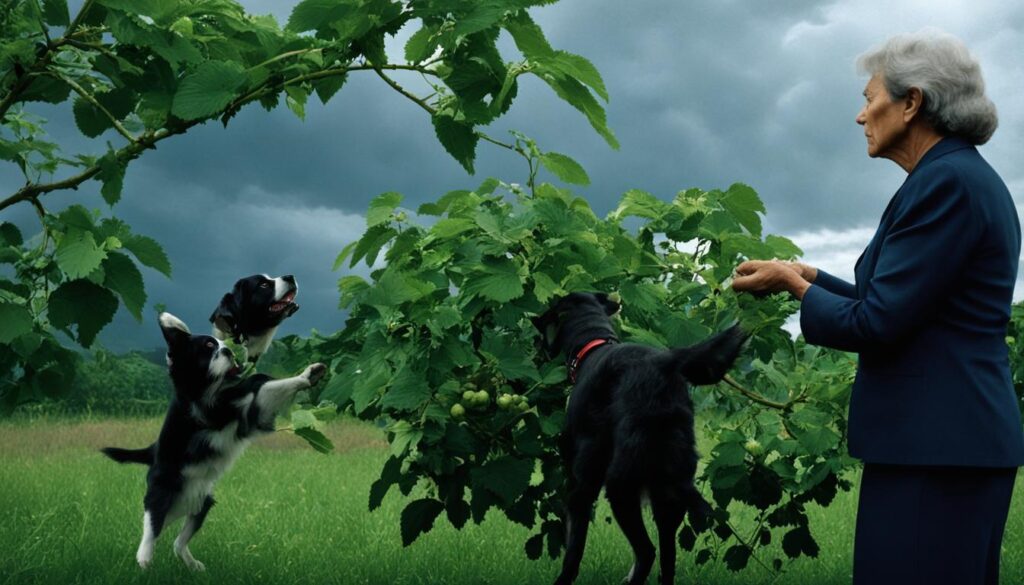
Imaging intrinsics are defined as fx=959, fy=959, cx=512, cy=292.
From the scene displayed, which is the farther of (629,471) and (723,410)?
(723,410)

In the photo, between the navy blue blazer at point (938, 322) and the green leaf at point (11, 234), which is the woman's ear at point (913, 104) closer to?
the navy blue blazer at point (938, 322)

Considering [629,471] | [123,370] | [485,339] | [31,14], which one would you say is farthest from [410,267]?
[123,370]

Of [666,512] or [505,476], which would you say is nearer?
[666,512]

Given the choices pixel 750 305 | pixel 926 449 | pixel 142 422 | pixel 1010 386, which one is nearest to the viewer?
pixel 926 449

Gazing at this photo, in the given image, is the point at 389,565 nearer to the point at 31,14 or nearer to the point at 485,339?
the point at 485,339

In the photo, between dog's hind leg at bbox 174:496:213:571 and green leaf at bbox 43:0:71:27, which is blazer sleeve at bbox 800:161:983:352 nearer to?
green leaf at bbox 43:0:71:27

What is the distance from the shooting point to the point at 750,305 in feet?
12.0

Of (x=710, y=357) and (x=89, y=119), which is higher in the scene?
(x=89, y=119)

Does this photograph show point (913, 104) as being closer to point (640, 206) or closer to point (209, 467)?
point (640, 206)

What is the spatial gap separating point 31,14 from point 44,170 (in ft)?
4.28

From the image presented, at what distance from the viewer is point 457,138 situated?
3219mm

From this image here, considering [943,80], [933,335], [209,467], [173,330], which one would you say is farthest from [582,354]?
[209,467]

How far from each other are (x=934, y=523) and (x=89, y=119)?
3.28 metres

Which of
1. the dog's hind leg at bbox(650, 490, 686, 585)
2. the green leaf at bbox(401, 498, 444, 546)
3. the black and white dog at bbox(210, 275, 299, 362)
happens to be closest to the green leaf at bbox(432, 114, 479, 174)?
the dog's hind leg at bbox(650, 490, 686, 585)
